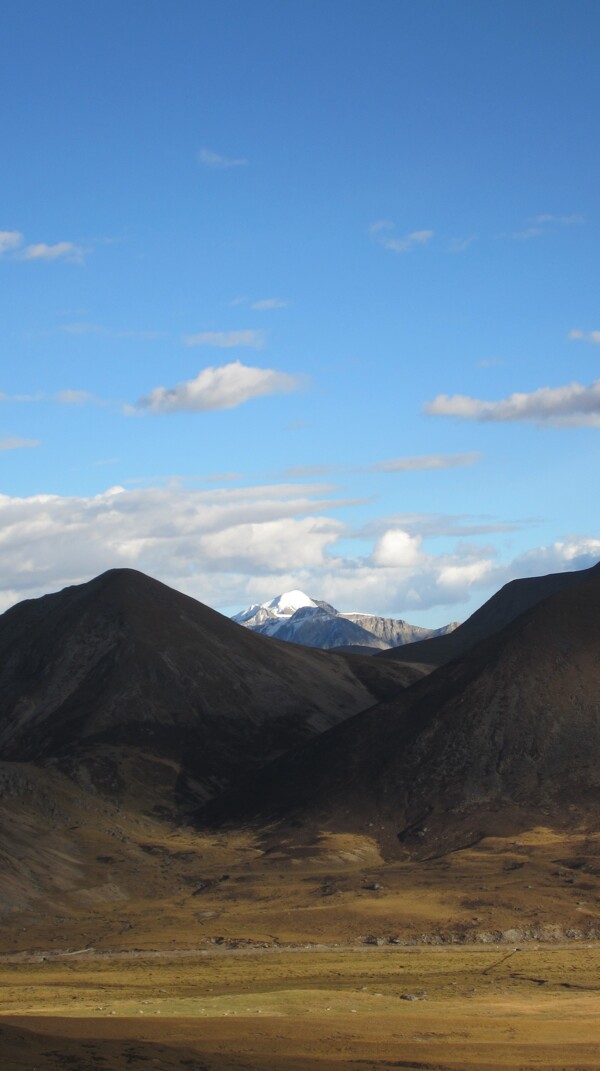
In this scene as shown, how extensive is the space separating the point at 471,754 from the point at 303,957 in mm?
62093

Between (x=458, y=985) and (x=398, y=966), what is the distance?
9998mm

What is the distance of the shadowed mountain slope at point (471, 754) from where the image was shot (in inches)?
5738

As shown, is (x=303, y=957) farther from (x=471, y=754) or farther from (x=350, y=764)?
(x=350, y=764)

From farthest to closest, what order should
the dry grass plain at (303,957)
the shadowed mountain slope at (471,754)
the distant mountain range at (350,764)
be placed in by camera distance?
the shadowed mountain slope at (471,754)
the distant mountain range at (350,764)
the dry grass plain at (303,957)

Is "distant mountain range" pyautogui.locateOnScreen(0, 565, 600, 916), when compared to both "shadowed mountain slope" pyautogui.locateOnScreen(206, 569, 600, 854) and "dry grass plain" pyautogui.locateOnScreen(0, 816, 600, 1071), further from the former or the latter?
"dry grass plain" pyautogui.locateOnScreen(0, 816, 600, 1071)

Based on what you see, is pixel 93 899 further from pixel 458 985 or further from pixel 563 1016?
pixel 563 1016

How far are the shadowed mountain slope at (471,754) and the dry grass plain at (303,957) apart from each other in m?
6.35

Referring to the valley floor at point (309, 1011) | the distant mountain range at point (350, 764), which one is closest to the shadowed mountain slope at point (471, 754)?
Answer: the distant mountain range at point (350, 764)

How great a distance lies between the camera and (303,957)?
94562 mm

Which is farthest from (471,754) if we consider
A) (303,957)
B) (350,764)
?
(303,957)

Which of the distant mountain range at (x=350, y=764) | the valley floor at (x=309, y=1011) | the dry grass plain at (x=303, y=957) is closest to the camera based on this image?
the valley floor at (x=309, y=1011)

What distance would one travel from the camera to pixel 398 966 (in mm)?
88188

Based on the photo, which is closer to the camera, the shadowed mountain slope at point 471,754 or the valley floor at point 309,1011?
the valley floor at point 309,1011

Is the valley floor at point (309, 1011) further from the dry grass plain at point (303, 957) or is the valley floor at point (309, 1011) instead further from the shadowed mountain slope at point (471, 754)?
the shadowed mountain slope at point (471, 754)
